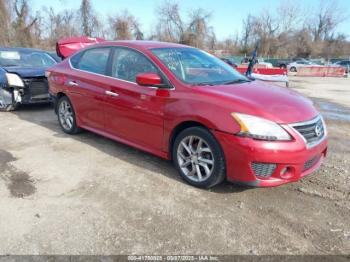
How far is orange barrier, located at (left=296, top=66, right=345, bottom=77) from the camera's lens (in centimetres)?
2986

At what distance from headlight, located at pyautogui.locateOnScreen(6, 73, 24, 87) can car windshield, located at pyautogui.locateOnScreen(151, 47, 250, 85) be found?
14.0 ft

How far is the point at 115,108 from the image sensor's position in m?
4.57

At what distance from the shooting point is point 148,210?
332 centimetres

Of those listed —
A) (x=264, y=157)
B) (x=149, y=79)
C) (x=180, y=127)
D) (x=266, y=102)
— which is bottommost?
(x=264, y=157)

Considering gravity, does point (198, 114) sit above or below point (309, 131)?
above

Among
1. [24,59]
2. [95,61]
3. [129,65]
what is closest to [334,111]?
[129,65]

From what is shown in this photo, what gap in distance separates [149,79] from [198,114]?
2.49 ft

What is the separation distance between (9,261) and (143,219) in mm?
1165

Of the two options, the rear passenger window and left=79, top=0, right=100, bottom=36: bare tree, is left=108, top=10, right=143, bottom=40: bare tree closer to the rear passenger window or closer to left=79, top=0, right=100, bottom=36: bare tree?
left=79, top=0, right=100, bottom=36: bare tree

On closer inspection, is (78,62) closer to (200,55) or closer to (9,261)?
(200,55)

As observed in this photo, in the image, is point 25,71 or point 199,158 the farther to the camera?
point 25,71

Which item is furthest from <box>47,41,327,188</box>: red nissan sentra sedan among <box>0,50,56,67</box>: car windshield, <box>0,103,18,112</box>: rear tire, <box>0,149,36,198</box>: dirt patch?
<box>0,50,56,67</box>: car windshield

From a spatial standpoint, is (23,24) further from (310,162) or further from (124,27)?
(310,162)

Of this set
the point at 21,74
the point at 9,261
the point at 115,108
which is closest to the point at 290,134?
the point at 115,108
